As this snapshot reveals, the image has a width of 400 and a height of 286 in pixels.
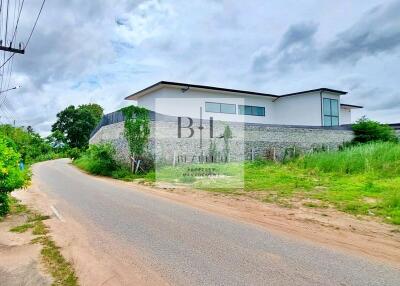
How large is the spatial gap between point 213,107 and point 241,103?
3.12 metres

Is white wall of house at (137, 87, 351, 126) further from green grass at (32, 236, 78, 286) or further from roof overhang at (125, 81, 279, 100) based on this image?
green grass at (32, 236, 78, 286)

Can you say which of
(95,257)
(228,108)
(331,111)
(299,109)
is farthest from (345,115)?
(95,257)

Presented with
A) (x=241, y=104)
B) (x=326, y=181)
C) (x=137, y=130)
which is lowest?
(x=326, y=181)

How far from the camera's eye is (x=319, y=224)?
823cm

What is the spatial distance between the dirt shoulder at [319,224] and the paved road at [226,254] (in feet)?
1.56

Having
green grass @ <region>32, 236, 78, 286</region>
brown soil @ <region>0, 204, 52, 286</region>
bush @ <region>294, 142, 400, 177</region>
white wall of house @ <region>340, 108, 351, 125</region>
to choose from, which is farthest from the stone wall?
green grass @ <region>32, 236, 78, 286</region>

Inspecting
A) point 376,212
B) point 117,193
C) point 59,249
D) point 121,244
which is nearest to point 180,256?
point 121,244

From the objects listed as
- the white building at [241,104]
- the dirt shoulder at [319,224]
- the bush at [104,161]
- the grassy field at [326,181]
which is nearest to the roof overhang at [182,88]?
the white building at [241,104]

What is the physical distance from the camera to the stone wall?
21516 millimetres

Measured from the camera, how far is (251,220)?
866cm

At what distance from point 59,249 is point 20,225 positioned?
9.69ft

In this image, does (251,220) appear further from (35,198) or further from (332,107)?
(332,107)

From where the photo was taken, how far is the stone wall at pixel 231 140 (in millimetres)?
21516

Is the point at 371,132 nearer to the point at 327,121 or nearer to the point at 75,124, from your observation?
the point at 327,121
